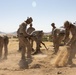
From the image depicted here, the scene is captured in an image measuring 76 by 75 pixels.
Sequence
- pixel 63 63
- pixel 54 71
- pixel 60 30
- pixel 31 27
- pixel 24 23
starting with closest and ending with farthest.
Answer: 1. pixel 54 71
2. pixel 63 63
3. pixel 24 23
4. pixel 60 30
5. pixel 31 27

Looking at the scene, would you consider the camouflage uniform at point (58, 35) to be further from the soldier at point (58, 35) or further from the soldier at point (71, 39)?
the soldier at point (71, 39)

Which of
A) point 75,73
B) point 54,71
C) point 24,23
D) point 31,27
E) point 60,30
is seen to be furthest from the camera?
point 31,27

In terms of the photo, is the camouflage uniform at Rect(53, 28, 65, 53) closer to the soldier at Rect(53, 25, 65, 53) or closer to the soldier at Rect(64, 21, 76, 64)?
the soldier at Rect(53, 25, 65, 53)

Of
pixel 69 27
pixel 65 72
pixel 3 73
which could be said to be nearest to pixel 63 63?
pixel 69 27

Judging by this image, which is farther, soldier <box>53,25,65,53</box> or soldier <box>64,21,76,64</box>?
soldier <box>53,25,65,53</box>

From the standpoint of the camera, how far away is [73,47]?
452 inches

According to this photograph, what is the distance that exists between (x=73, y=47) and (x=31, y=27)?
7601 millimetres

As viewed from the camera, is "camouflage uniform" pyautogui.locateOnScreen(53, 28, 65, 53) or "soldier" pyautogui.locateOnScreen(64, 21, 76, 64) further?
"camouflage uniform" pyautogui.locateOnScreen(53, 28, 65, 53)

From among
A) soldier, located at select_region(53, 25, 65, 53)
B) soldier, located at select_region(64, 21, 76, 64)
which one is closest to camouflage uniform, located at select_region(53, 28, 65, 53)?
soldier, located at select_region(53, 25, 65, 53)

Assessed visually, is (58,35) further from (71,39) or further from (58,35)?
(71,39)

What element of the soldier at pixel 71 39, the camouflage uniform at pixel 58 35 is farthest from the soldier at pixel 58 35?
the soldier at pixel 71 39

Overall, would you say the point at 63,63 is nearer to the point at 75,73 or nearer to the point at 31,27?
the point at 75,73

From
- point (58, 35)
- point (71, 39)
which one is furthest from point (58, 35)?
point (71, 39)

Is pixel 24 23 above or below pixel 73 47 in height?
above
